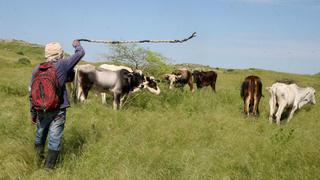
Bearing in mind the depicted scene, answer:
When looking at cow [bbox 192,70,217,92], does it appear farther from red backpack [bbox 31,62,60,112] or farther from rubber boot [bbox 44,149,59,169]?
red backpack [bbox 31,62,60,112]

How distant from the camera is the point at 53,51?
678 centimetres

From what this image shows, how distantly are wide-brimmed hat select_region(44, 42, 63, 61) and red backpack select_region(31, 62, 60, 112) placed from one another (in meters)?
0.18

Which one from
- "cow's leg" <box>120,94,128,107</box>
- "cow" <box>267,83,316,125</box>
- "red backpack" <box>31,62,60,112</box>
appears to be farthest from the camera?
"cow's leg" <box>120,94,128,107</box>

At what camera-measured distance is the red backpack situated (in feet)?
21.4

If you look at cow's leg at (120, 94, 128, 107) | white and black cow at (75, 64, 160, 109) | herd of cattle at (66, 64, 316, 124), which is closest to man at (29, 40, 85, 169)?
herd of cattle at (66, 64, 316, 124)

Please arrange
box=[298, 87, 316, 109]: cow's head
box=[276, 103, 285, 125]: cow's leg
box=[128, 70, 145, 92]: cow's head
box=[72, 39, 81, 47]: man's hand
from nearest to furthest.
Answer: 1. box=[72, 39, 81, 47]: man's hand
2. box=[276, 103, 285, 125]: cow's leg
3. box=[128, 70, 145, 92]: cow's head
4. box=[298, 87, 316, 109]: cow's head

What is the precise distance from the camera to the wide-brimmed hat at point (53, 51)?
6781 millimetres

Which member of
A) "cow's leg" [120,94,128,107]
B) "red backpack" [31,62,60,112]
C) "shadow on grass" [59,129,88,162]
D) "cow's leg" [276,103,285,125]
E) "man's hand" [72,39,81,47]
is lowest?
"cow's leg" [120,94,128,107]

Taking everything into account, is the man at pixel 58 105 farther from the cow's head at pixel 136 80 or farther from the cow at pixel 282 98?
the cow at pixel 282 98

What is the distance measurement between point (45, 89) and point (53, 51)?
0.62 metres

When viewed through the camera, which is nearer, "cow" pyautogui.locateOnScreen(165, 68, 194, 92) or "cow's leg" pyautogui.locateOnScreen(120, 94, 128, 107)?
"cow's leg" pyautogui.locateOnScreen(120, 94, 128, 107)

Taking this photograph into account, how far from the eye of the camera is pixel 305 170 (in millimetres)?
6789

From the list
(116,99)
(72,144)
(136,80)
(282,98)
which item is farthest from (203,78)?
(72,144)

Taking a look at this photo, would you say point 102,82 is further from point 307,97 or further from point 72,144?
point 307,97
